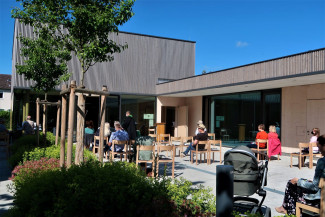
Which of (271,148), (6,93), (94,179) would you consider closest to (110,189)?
(94,179)

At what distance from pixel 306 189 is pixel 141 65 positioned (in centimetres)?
1744

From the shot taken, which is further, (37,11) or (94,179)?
(37,11)

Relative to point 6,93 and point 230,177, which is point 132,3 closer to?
point 230,177

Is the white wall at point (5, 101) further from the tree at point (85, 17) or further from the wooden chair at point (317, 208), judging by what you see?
the wooden chair at point (317, 208)

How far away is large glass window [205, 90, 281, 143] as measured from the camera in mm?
13594

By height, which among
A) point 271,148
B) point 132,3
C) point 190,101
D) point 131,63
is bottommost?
point 271,148

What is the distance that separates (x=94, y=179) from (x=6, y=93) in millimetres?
47353

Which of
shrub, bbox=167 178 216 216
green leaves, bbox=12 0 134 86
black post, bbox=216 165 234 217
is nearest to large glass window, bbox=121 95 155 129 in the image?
green leaves, bbox=12 0 134 86

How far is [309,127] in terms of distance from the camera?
11945mm

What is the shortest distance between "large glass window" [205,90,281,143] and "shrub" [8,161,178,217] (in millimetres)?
11555

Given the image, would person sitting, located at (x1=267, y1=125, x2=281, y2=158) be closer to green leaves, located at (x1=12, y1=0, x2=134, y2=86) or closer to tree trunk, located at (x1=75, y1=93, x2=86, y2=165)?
green leaves, located at (x1=12, y1=0, x2=134, y2=86)

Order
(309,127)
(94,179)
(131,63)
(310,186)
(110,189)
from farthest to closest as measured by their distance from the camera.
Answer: (131,63) < (309,127) < (310,186) < (94,179) < (110,189)

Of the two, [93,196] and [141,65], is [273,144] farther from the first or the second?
[141,65]

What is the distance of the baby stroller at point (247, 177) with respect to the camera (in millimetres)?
3496
